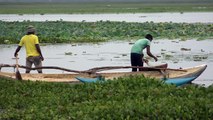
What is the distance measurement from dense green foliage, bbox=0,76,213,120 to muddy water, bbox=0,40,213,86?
17.5ft

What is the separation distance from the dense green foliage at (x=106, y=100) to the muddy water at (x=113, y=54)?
5332 millimetres

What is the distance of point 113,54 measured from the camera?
89.5ft

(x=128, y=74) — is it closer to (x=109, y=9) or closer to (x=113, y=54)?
(x=113, y=54)

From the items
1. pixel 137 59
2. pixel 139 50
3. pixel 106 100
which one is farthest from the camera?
pixel 137 59

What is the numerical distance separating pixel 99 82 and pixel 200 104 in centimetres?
354

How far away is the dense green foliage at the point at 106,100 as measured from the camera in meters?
10.4

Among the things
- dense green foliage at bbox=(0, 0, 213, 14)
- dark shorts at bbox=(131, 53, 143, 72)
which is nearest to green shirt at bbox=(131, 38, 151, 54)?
dark shorts at bbox=(131, 53, 143, 72)

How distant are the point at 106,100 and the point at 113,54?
1538cm

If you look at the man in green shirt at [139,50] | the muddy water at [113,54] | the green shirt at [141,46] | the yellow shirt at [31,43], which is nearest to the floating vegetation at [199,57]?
the muddy water at [113,54]


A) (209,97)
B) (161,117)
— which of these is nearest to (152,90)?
(209,97)

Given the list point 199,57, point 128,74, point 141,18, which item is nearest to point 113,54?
point 199,57

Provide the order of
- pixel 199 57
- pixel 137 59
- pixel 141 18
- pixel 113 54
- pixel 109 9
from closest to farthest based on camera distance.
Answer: pixel 137 59, pixel 199 57, pixel 113 54, pixel 141 18, pixel 109 9

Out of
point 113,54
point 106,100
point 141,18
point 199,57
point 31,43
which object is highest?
point 31,43

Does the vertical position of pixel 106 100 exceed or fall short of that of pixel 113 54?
it exceeds it
